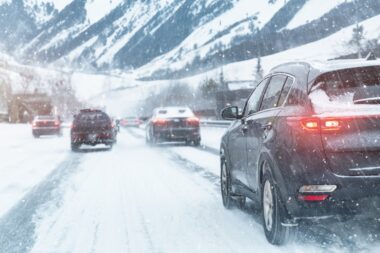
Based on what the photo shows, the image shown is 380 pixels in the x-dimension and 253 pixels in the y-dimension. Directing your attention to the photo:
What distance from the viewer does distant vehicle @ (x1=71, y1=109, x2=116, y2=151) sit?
75.9ft

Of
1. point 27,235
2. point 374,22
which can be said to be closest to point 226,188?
point 27,235

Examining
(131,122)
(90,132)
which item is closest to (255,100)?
(90,132)

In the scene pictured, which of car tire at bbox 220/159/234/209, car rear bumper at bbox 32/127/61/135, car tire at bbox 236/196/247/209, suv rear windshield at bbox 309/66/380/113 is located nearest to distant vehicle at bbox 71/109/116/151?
car rear bumper at bbox 32/127/61/135

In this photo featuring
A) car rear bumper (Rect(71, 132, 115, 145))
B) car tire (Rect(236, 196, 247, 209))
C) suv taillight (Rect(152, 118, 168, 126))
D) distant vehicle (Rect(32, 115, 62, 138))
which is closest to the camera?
car tire (Rect(236, 196, 247, 209))

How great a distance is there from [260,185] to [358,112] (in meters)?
1.46

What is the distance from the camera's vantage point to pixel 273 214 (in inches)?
231

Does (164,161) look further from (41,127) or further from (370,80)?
(41,127)

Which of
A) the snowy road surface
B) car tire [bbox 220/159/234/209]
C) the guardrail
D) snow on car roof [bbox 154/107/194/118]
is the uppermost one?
snow on car roof [bbox 154/107/194/118]

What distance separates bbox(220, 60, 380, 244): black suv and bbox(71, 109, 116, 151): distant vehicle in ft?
56.9

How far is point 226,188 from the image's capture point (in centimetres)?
838

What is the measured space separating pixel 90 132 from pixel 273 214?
59.0ft

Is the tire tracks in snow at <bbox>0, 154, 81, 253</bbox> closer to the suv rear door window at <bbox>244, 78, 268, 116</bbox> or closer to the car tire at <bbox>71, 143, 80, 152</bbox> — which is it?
the suv rear door window at <bbox>244, 78, 268, 116</bbox>

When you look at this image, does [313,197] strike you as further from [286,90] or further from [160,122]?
[160,122]

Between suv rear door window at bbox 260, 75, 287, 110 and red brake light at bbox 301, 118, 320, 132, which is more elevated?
suv rear door window at bbox 260, 75, 287, 110
